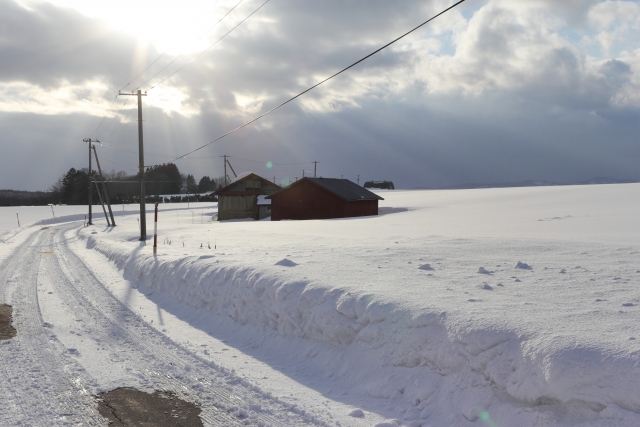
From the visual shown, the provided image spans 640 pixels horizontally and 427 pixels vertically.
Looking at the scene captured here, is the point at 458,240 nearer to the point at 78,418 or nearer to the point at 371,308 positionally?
the point at 371,308

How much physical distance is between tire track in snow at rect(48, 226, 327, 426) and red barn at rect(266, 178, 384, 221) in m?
29.1

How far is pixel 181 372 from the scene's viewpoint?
244 inches

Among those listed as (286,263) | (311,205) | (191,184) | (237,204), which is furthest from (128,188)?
(286,263)

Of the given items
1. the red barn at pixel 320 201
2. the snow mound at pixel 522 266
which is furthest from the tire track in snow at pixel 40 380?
the red barn at pixel 320 201

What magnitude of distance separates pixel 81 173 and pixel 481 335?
400 feet

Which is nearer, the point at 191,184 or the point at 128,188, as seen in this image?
the point at 128,188

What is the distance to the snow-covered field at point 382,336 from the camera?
4543 mm

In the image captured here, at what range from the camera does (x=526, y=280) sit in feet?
24.9

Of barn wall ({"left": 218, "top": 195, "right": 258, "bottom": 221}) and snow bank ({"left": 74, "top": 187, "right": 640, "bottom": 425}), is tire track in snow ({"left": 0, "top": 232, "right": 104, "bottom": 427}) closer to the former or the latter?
snow bank ({"left": 74, "top": 187, "right": 640, "bottom": 425})

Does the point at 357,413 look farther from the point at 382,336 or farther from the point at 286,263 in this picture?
the point at 286,263

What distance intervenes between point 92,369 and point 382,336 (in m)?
4.06

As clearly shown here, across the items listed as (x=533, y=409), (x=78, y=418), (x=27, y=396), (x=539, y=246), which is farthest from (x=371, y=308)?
(x=539, y=246)

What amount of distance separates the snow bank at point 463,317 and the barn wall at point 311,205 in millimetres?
27843

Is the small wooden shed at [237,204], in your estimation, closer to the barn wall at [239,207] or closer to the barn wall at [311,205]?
the barn wall at [239,207]
